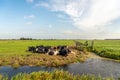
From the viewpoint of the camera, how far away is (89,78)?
2214cm

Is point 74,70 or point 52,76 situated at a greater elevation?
point 52,76

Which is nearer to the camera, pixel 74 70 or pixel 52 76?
pixel 52 76

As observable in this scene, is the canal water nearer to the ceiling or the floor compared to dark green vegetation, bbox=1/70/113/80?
nearer to the floor

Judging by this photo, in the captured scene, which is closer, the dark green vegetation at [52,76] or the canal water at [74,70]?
the dark green vegetation at [52,76]

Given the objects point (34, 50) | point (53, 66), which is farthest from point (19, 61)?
point (34, 50)

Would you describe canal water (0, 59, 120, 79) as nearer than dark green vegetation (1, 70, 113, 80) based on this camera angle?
No

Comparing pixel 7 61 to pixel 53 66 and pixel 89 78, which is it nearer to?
pixel 53 66

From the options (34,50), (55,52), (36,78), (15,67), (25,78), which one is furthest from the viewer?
(34,50)

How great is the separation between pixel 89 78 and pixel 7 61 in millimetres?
22339

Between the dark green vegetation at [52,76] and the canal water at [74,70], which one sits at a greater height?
the dark green vegetation at [52,76]

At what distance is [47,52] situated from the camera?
52.1 metres

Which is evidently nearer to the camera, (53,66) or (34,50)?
(53,66)

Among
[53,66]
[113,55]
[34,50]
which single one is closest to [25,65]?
[53,66]

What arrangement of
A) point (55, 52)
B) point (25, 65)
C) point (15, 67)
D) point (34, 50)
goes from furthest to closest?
point (34, 50) → point (55, 52) → point (25, 65) → point (15, 67)
